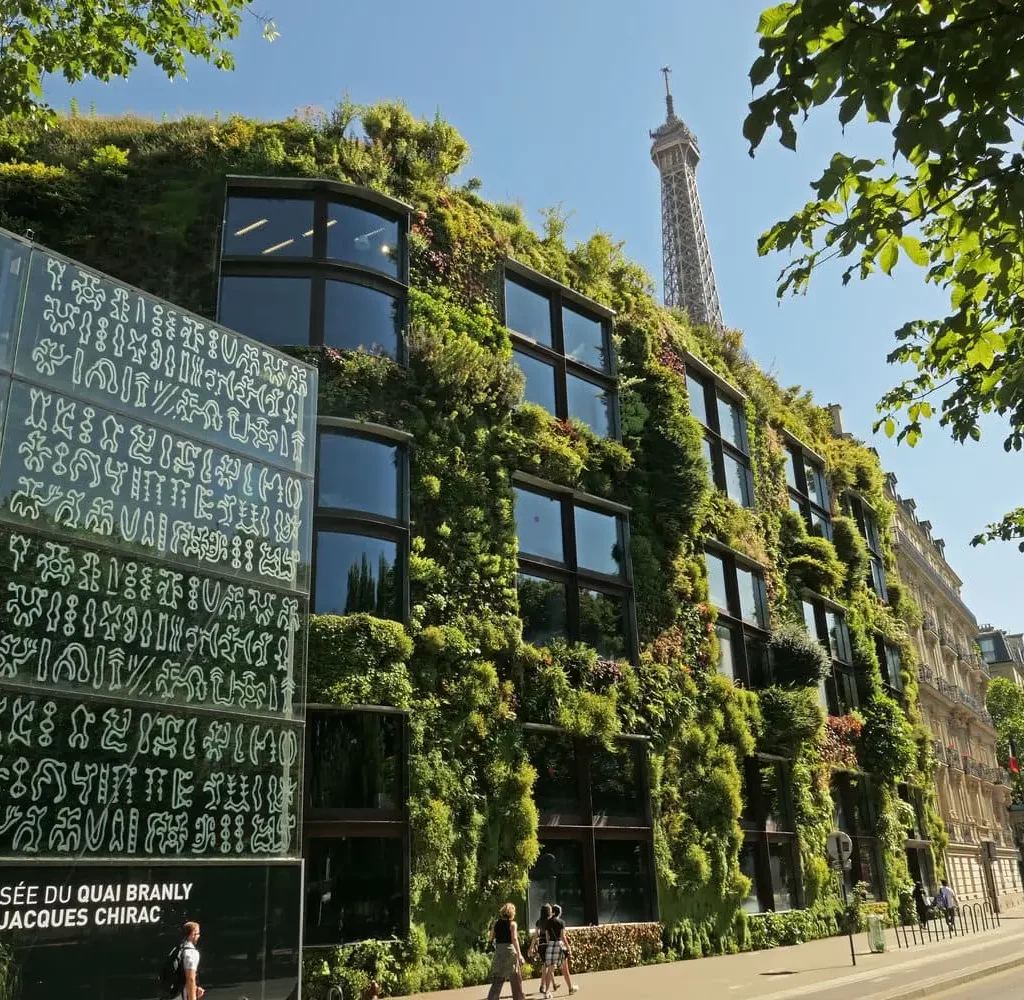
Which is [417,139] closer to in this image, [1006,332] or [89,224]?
[89,224]

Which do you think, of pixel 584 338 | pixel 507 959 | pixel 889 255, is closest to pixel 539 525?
pixel 584 338

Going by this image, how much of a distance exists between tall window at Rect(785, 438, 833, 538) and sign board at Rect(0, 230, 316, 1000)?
23197mm

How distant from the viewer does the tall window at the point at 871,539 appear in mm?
38375

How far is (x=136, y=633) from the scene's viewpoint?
11852 millimetres

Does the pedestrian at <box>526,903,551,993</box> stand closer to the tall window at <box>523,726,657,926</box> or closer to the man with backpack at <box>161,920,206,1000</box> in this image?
the tall window at <box>523,726,657,926</box>

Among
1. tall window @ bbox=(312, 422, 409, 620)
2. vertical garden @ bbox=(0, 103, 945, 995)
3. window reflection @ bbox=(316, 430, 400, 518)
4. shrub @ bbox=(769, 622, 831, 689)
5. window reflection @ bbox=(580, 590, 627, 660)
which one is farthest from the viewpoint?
shrub @ bbox=(769, 622, 831, 689)

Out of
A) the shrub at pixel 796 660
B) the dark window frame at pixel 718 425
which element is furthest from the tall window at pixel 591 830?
the dark window frame at pixel 718 425

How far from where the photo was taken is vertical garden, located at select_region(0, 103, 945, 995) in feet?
55.2

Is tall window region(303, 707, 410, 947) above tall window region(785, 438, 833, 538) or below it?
below

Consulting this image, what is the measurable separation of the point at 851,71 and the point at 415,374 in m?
14.3

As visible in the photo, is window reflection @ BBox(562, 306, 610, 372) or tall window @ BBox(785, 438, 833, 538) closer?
window reflection @ BBox(562, 306, 610, 372)

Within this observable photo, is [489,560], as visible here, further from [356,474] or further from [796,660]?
[796,660]

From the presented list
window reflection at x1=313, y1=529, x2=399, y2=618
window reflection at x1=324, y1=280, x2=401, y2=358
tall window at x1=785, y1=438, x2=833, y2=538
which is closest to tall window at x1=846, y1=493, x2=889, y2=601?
tall window at x1=785, y1=438, x2=833, y2=538

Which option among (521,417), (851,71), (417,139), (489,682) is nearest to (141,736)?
(489,682)
